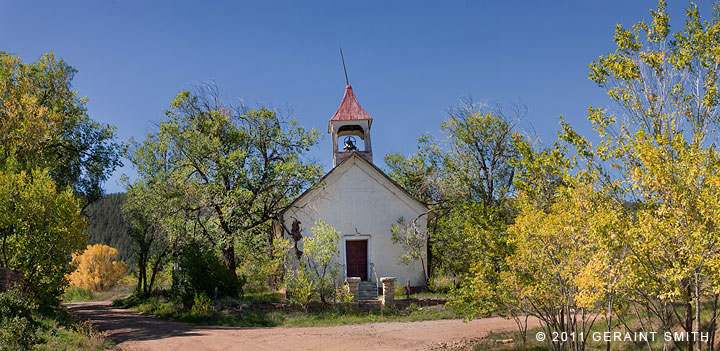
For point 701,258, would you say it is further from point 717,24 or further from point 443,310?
point 443,310

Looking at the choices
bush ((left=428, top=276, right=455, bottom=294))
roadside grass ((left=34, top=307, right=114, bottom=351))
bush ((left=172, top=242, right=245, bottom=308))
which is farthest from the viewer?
bush ((left=428, top=276, right=455, bottom=294))

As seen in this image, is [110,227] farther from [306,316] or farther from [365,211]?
[306,316]

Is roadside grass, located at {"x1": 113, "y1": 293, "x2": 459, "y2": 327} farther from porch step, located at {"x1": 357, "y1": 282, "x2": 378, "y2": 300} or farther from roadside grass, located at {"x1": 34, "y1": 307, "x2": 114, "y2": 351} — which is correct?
roadside grass, located at {"x1": 34, "y1": 307, "x2": 114, "y2": 351}

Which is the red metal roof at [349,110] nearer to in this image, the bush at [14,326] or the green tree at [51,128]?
the green tree at [51,128]

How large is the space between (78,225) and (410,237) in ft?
44.8

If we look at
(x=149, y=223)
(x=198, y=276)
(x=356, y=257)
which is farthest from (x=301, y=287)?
(x=149, y=223)

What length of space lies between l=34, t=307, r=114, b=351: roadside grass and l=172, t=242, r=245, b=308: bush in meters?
4.98

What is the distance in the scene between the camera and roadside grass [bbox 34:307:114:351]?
11.6m

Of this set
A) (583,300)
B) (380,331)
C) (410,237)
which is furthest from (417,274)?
(583,300)

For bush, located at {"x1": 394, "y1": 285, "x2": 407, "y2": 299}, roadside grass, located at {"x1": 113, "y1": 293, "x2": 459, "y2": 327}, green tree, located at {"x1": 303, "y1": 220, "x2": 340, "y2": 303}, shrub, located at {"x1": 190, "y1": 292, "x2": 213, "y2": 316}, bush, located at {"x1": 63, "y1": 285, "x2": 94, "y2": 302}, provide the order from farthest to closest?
1. bush, located at {"x1": 63, "y1": 285, "x2": 94, "y2": 302}
2. bush, located at {"x1": 394, "y1": 285, "x2": 407, "y2": 299}
3. green tree, located at {"x1": 303, "y1": 220, "x2": 340, "y2": 303}
4. shrub, located at {"x1": 190, "y1": 292, "x2": 213, "y2": 316}
5. roadside grass, located at {"x1": 113, "y1": 293, "x2": 459, "y2": 327}

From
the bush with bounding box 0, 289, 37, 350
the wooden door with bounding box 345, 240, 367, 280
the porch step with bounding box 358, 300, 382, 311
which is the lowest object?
the porch step with bounding box 358, 300, 382, 311

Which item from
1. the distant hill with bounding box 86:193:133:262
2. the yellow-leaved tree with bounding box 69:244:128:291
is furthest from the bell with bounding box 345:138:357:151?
the distant hill with bounding box 86:193:133:262

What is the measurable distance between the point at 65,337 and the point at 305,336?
5.72 m

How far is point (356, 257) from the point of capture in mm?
25703
